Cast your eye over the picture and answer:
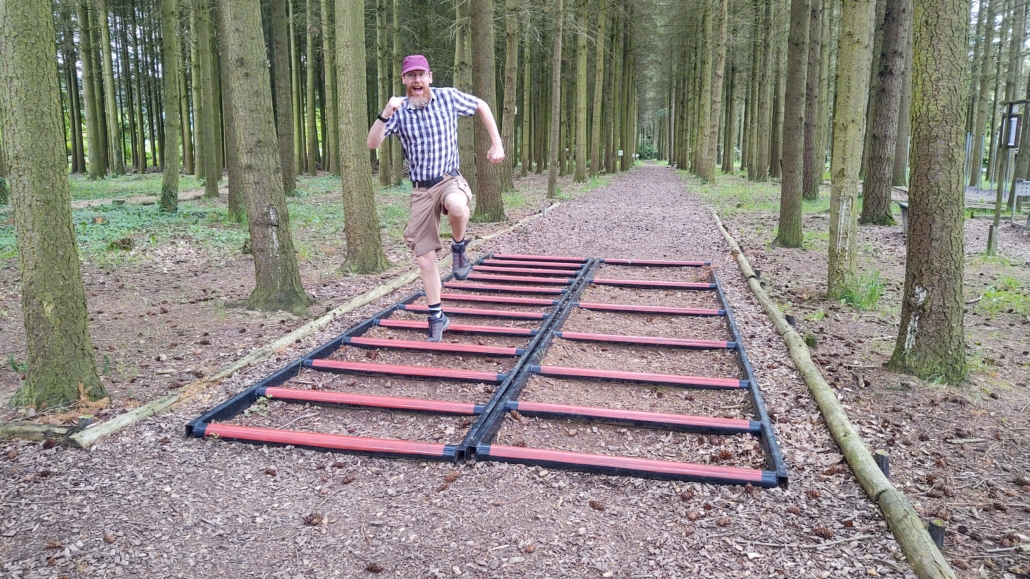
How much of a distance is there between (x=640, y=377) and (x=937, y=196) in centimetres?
249

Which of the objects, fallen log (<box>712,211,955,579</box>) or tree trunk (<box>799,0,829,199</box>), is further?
tree trunk (<box>799,0,829,199</box>)

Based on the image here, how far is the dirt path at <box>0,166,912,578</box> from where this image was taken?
283cm

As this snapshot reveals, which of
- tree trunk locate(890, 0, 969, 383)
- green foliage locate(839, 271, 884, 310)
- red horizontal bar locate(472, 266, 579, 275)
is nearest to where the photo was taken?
tree trunk locate(890, 0, 969, 383)

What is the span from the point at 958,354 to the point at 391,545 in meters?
4.28

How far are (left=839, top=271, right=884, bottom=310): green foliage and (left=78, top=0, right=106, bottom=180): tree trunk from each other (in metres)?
22.9

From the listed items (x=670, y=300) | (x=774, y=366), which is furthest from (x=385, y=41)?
(x=774, y=366)

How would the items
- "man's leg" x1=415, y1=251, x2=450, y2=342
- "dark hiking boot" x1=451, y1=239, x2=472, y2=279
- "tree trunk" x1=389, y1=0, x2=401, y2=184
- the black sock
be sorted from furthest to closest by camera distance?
"tree trunk" x1=389, y1=0, x2=401, y2=184 → "dark hiking boot" x1=451, y1=239, x2=472, y2=279 → the black sock → "man's leg" x1=415, y1=251, x2=450, y2=342

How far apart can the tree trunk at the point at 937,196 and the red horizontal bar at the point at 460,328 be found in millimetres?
3044

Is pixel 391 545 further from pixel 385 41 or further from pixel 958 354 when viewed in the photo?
pixel 385 41

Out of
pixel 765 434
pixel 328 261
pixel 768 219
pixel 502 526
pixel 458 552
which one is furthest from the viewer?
pixel 768 219

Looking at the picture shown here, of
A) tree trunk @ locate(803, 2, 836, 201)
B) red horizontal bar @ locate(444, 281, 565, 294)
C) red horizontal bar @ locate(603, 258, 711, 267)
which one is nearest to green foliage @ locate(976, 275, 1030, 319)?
red horizontal bar @ locate(603, 258, 711, 267)

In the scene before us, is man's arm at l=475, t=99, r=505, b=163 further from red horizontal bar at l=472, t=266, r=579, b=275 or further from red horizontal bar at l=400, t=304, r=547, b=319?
red horizontal bar at l=472, t=266, r=579, b=275

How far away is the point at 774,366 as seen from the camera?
5379 mm

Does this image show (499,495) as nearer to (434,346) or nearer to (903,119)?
(434,346)
